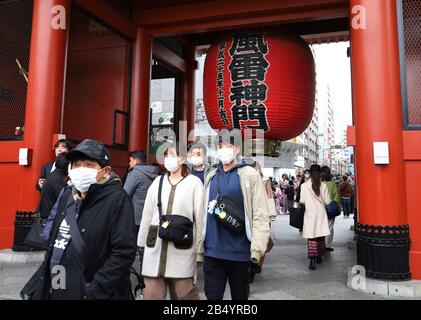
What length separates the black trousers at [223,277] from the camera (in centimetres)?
291

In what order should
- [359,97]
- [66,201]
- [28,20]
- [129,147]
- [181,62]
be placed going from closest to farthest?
[66,201]
[359,97]
[28,20]
[129,147]
[181,62]

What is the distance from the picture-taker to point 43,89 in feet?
20.1

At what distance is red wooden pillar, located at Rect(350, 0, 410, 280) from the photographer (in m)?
4.64

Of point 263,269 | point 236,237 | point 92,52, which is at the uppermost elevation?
point 92,52

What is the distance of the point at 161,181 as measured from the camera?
3148 mm

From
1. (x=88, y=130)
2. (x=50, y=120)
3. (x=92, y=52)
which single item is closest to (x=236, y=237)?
(x=50, y=120)

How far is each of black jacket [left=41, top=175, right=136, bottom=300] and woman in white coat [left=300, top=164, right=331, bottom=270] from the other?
444cm

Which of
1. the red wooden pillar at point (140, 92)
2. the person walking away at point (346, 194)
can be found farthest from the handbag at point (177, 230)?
the person walking away at point (346, 194)

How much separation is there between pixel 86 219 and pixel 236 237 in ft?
4.21

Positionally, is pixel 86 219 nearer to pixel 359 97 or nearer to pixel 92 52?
pixel 359 97

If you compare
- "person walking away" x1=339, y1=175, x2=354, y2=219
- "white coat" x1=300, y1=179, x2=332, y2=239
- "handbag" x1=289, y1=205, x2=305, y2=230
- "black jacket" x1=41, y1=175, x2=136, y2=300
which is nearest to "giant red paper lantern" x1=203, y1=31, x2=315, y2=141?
"white coat" x1=300, y1=179, x2=332, y2=239

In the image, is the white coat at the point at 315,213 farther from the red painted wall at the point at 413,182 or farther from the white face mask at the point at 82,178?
the white face mask at the point at 82,178

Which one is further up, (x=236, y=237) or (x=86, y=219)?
(x=86, y=219)

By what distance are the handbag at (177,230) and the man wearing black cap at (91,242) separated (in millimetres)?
638
